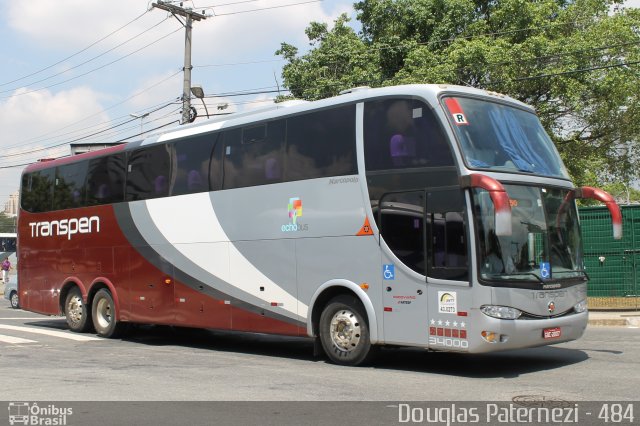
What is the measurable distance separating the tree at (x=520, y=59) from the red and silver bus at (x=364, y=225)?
11.9 meters

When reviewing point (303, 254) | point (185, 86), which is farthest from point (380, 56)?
point (303, 254)

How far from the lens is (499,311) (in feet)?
29.2

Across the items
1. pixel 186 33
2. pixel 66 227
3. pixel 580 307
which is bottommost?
pixel 580 307

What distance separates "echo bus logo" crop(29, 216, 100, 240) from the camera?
50.4ft

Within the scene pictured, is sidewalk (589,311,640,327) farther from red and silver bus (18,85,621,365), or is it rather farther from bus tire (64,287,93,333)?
bus tire (64,287,93,333)

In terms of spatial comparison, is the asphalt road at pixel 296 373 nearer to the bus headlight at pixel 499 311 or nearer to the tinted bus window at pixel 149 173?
the bus headlight at pixel 499 311

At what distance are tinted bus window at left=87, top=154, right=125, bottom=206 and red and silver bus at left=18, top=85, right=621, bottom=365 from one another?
0.20 metres

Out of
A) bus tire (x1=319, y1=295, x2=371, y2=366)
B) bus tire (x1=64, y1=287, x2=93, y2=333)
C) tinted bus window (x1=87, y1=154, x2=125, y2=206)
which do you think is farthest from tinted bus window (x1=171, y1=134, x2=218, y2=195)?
bus tire (x1=64, y1=287, x2=93, y2=333)

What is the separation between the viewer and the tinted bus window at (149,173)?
13.7 m

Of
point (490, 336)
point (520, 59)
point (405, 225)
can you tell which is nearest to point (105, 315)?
point (405, 225)

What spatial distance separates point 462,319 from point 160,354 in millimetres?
5945

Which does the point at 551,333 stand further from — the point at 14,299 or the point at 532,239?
the point at 14,299

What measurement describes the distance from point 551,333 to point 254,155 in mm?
5595

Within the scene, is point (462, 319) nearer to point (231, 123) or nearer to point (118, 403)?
point (118, 403)
